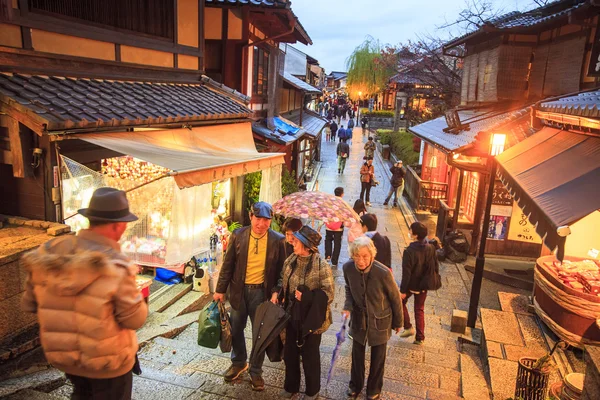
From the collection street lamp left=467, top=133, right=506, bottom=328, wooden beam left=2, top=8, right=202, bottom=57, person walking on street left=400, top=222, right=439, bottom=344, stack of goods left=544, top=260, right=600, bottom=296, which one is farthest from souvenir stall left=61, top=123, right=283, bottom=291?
stack of goods left=544, top=260, right=600, bottom=296

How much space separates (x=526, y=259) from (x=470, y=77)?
1040cm

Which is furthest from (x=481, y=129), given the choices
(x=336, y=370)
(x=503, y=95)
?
(x=336, y=370)

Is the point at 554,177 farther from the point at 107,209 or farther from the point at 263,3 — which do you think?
the point at 263,3

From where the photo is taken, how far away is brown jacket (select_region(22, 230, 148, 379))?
9.30 ft

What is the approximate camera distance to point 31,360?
4809 millimetres

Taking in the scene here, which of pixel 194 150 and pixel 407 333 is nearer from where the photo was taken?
pixel 407 333

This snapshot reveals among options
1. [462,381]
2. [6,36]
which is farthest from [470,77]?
[6,36]

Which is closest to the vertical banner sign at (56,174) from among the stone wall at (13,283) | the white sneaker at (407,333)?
the stone wall at (13,283)

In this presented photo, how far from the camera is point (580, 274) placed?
7016 millimetres

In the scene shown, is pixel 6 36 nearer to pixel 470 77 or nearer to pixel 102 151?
pixel 102 151

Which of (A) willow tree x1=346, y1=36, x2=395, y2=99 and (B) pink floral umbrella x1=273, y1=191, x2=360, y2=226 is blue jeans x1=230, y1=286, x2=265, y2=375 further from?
(A) willow tree x1=346, y1=36, x2=395, y2=99

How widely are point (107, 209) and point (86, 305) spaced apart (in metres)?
0.71

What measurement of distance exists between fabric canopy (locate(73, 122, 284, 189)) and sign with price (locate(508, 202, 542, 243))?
7258mm

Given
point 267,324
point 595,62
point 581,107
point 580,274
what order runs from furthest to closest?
point 595,62, point 580,274, point 581,107, point 267,324
